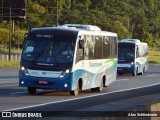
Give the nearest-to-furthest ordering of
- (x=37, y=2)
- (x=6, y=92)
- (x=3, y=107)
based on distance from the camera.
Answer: (x=3, y=107) < (x=6, y=92) < (x=37, y=2)

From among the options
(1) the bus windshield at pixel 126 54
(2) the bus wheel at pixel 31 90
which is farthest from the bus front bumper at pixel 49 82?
(1) the bus windshield at pixel 126 54

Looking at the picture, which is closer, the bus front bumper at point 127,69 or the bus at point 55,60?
the bus at point 55,60

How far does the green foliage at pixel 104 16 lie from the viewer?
98.8 meters

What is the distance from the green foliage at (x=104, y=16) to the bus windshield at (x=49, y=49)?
59.7 metres

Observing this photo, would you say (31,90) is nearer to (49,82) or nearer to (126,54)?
(49,82)

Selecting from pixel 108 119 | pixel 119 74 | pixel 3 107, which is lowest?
pixel 119 74

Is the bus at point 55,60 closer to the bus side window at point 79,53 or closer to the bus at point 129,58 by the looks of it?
the bus side window at point 79,53

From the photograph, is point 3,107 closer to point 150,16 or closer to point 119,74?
point 119,74

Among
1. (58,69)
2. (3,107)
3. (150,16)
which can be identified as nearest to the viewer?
(3,107)

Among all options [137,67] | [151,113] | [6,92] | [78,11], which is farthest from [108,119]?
[78,11]

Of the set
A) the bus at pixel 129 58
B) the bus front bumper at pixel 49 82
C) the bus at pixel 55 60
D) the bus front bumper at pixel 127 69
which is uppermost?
the bus at pixel 55 60

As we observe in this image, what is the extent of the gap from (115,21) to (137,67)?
70.3 m

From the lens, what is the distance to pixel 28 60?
21.9m

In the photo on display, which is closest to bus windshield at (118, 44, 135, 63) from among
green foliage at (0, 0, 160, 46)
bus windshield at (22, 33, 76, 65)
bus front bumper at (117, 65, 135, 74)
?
bus front bumper at (117, 65, 135, 74)
